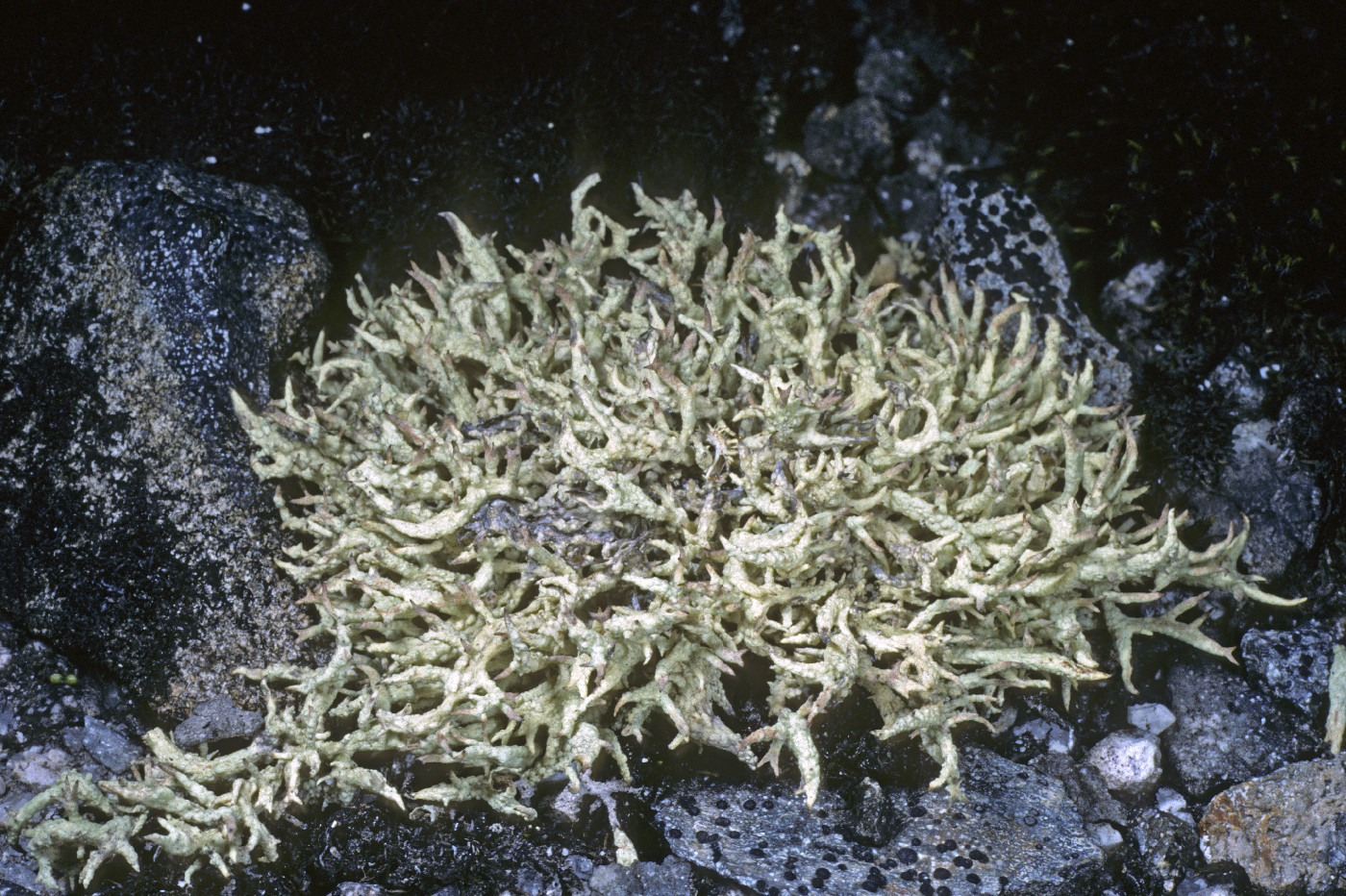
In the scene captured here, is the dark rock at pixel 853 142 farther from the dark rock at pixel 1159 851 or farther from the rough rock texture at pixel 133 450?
the dark rock at pixel 1159 851

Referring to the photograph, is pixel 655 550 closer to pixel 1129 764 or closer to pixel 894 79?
pixel 1129 764

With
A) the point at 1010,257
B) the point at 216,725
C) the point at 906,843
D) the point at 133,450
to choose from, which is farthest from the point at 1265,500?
the point at 133,450

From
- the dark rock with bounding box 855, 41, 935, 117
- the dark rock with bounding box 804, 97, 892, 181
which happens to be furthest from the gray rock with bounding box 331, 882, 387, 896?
the dark rock with bounding box 855, 41, 935, 117

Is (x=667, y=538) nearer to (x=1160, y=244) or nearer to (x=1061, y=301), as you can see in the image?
(x=1061, y=301)

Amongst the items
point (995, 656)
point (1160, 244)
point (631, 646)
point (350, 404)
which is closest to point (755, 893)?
point (631, 646)

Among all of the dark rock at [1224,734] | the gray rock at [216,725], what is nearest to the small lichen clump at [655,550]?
the gray rock at [216,725]

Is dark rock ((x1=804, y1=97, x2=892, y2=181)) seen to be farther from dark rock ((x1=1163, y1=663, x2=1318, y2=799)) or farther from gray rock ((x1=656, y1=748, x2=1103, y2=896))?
gray rock ((x1=656, y1=748, x2=1103, y2=896))

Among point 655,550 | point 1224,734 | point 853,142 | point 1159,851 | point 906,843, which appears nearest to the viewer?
point 906,843
